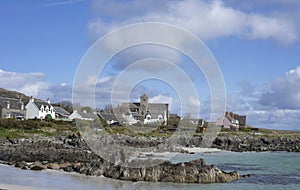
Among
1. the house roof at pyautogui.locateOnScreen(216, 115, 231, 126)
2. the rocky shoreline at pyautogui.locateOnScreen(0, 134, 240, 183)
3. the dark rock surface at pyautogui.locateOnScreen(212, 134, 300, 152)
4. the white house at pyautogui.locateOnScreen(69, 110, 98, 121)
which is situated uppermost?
the house roof at pyautogui.locateOnScreen(216, 115, 231, 126)

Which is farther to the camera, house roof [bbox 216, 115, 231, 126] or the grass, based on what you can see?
house roof [bbox 216, 115, 231, 126]

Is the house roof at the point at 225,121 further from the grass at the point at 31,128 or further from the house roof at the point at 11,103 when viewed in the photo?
the grass at the point at 31,128

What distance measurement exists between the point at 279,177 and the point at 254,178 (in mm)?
2779

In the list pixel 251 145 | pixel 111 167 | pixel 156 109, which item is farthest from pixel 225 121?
pixel 111 167

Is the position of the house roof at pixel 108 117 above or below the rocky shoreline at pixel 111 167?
above

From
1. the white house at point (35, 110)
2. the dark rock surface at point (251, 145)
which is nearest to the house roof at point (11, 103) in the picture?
the white house at point (35, 110)

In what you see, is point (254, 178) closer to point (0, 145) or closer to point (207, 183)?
point (207, 183)

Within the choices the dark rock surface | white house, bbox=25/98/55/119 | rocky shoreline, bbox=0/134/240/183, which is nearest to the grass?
rocky shoreline, bbox=0/134/240/183

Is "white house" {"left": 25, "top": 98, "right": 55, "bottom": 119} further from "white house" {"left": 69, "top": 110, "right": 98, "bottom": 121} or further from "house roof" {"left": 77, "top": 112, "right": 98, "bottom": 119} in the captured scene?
"house roof" {"left": 77, "top": 112, "right": 98, "bottom": 119}

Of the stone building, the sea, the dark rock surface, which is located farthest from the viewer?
the stone building

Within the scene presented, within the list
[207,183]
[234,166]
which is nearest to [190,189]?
[207,183]

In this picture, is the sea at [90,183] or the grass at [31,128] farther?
the grass at [31,128]

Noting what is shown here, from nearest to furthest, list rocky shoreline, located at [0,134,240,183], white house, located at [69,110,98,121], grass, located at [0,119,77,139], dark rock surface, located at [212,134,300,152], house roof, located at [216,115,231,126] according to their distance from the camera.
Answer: rocky shoreline, located at [0,134,240,183] → grass, located at [0,119,77,139] → dark rock surface, located at [212,134,300,152] → white house, located at [69,110,98,121] → house roof, located at [216,115,231,126]

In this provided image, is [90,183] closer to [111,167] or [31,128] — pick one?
[111,167]
